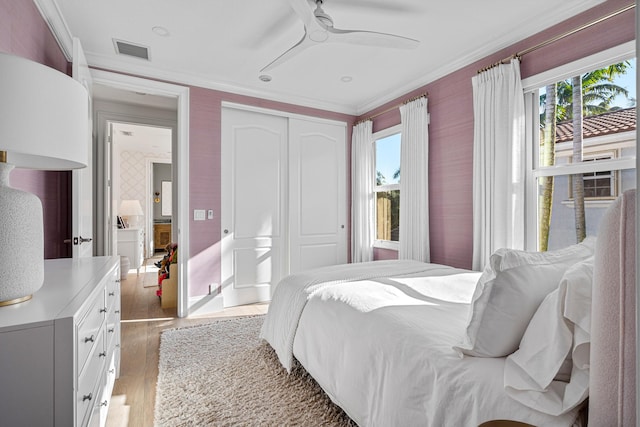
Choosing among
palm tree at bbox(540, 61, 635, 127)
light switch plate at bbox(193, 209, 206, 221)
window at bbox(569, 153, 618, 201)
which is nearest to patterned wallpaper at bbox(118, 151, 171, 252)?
light switch plate at bbox(193, 209, 206, 221)

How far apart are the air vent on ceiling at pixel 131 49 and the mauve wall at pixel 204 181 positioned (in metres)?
0.57

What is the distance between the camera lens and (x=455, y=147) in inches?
126

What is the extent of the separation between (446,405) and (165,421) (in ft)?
4.64

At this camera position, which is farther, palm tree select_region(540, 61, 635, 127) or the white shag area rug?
palm tree select_region(540, 61, 635, 127)

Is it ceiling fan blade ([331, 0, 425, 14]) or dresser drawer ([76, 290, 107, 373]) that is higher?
ceiling fan blade ([331, 0, 425, 14])

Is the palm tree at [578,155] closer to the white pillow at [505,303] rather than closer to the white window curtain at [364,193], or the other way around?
the white pillow at [505,303]

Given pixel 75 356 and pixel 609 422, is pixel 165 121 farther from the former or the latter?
pixel 609 422

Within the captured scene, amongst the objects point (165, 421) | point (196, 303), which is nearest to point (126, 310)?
point (196, 303)

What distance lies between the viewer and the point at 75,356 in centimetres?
89

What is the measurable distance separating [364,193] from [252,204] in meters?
1.48

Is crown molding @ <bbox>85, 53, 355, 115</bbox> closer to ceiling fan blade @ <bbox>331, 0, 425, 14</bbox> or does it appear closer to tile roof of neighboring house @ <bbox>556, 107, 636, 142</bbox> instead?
ceiling fan blade @ <bbox>331, 0, 425, 14</bbox>

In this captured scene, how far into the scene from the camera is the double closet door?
3848mm

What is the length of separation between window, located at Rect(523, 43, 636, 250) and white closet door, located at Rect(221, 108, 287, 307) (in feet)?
8.73

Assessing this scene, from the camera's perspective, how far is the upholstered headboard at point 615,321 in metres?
0.72
